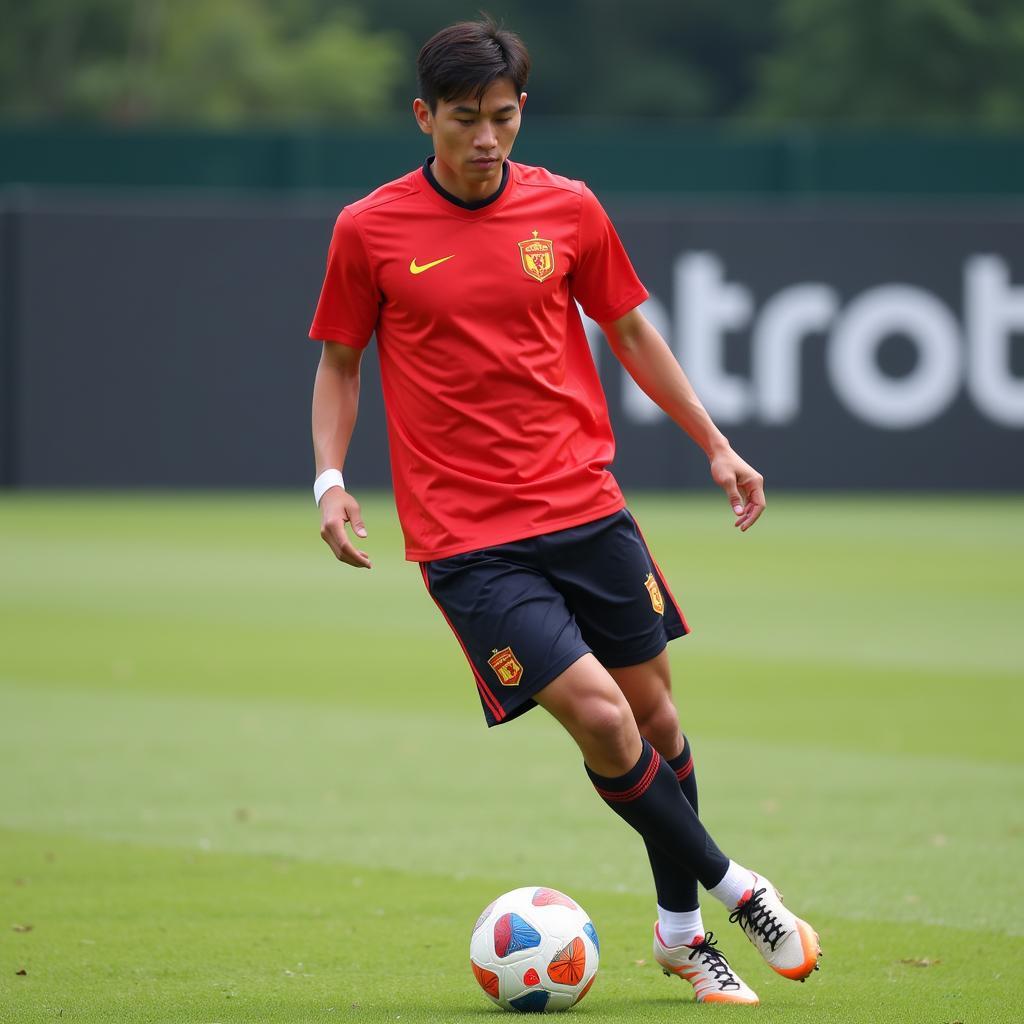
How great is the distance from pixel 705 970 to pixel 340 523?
1.48 meters

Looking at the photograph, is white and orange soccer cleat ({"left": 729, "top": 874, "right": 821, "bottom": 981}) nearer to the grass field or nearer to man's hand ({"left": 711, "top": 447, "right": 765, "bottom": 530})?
the grass field

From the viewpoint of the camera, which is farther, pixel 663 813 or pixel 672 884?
pixel 672 884

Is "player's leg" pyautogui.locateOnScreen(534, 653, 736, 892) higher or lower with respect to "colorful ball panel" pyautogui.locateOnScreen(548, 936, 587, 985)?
higher

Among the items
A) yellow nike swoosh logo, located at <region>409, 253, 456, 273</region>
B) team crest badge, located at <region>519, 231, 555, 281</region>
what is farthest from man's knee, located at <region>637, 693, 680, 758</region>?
yellow nike swoosh logo, located at <region>409, 253, 456, 273</region>

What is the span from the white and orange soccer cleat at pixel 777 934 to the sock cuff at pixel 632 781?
1.24 ft

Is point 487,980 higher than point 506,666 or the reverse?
the reverse

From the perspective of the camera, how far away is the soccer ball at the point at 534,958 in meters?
4.93

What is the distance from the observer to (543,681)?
490 centimetres

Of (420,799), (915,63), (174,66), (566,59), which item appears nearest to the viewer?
(420,799)

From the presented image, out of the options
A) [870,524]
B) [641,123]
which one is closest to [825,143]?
[870,524]

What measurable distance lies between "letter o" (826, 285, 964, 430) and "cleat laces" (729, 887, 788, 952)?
60.2 feet

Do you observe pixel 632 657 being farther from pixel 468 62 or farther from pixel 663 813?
pixel 468 62

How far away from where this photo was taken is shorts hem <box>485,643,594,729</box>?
490cm

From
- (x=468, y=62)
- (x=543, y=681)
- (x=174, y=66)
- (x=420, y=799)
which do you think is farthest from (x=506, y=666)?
(x=174, y=66)
